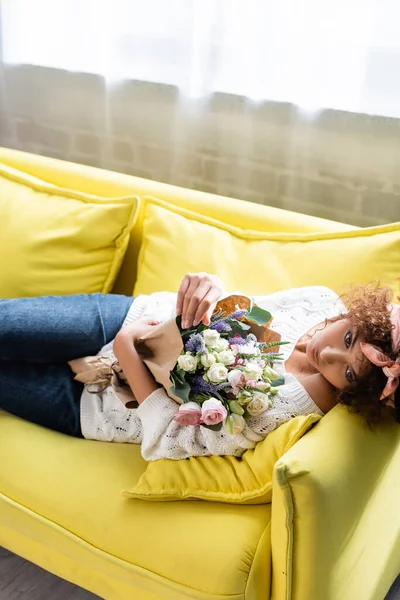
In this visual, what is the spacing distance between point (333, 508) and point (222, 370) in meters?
0.37

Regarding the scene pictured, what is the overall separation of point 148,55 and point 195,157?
0.38 meters

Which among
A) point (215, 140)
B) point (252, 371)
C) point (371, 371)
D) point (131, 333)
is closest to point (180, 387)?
point (252, 371)

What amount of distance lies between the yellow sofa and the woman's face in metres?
0.10

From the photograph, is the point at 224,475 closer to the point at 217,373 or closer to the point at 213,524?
the point at 213,524

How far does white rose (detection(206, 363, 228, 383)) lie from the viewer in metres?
1.42

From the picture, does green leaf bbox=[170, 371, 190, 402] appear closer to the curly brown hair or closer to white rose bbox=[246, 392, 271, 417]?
white rose bbox=[246, 392, 271, 417]

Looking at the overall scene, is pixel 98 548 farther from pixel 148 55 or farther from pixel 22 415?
pixel 148 55

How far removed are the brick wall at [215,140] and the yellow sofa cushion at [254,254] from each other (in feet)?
1.35

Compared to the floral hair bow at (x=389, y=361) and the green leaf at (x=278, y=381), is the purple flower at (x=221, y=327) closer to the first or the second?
the green leaf at (x=278, y=381)

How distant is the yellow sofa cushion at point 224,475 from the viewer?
136 centimetres

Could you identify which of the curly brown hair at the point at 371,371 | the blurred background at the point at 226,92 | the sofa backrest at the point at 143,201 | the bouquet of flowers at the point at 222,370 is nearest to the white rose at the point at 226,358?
the bouquet of flowers at the point at 222,370

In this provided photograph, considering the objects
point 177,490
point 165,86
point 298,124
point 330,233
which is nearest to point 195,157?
point 165,86

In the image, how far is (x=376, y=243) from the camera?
1708 mm

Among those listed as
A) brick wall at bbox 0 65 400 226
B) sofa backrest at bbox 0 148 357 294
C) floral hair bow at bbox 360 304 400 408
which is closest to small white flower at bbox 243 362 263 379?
floral hair bow at bbox 360 304 400 408
